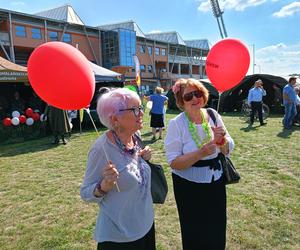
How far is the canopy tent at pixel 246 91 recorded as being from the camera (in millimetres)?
16234

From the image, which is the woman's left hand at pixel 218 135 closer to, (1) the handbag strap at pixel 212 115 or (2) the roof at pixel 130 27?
(1) the handbag strap at pixel 212 115

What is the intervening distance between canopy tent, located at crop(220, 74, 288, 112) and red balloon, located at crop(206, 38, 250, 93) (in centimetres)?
1459

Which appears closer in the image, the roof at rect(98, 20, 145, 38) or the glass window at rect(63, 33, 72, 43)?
the glass window at rect(63, 33, 72, 43)

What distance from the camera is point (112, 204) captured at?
189 centimetres

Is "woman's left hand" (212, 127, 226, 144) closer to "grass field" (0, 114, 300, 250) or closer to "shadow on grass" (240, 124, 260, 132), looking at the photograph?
"grass field" (0, 114, 300, 250)

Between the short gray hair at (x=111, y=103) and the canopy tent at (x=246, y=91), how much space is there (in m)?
15.8

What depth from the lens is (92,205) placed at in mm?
4441

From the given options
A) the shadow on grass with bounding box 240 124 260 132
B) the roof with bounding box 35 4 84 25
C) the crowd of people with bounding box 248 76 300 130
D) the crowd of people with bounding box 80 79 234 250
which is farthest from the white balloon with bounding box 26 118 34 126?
the roof with bounding box 35 4 84 25

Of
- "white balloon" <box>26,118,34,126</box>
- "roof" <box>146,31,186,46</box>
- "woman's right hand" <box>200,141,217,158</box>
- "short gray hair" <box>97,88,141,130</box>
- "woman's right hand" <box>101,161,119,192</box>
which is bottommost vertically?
"white balloon" <box>26,118,34,126</box>

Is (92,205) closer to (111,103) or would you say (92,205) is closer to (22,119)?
(111,103)

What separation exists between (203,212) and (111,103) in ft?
3.78

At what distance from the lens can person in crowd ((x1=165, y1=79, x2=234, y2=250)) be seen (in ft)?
7.45

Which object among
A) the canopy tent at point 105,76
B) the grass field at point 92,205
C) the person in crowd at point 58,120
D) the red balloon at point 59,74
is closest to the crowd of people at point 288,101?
the grass field at point 92,205

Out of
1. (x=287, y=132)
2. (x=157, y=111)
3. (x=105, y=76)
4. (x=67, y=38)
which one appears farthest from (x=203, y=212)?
(x=67, y=38)
